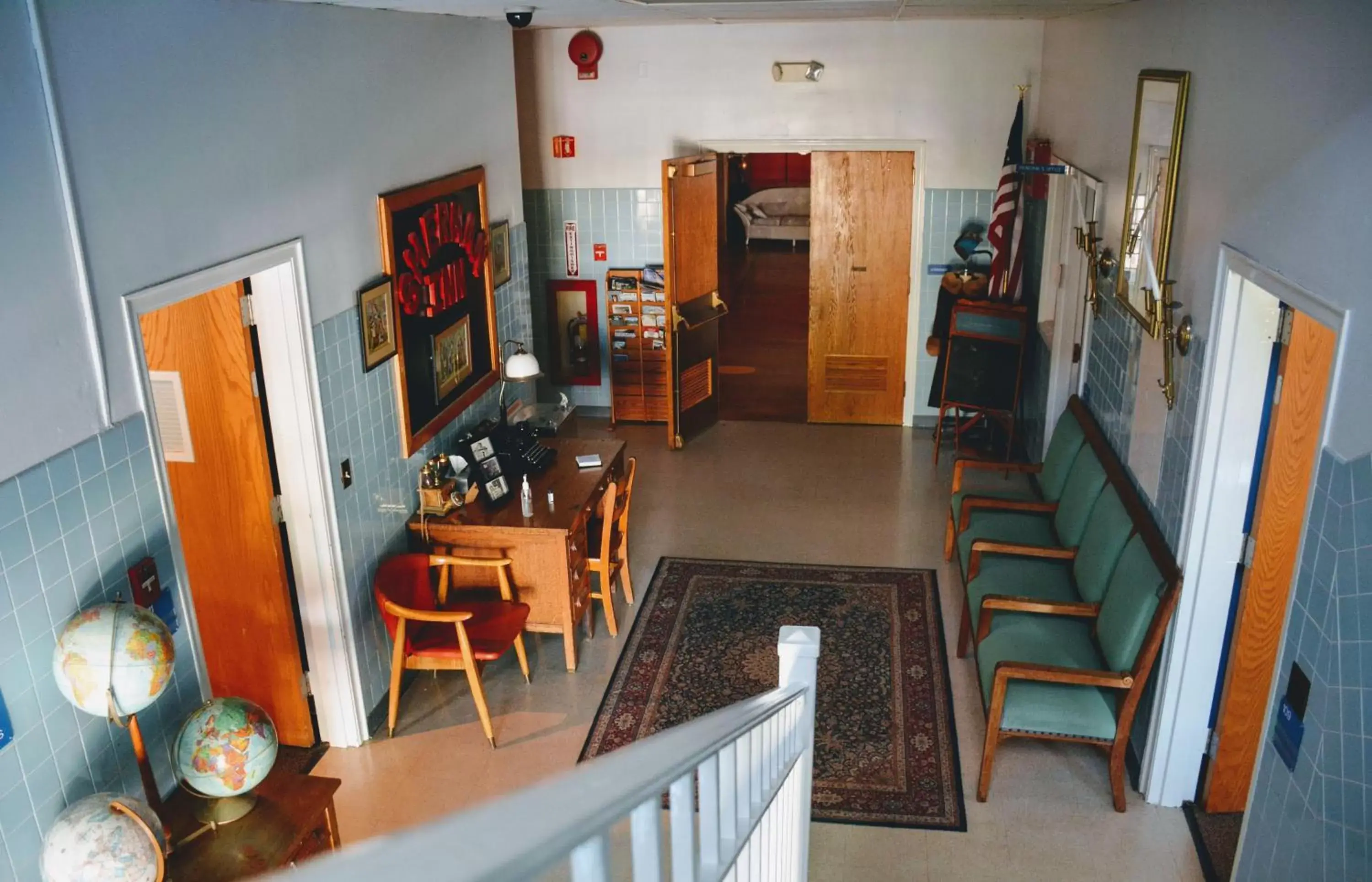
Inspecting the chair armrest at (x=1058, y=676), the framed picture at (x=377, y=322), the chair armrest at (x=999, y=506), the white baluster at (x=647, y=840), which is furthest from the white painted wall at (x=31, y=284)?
the chair armrest at (x=999, y=506)

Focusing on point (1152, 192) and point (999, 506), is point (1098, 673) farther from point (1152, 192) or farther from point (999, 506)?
point (1152, 192)

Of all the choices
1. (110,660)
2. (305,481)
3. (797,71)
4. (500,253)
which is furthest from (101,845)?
(797,71)

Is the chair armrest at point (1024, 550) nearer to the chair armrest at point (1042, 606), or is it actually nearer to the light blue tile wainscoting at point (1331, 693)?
the chair armrest at point (1042, 606)

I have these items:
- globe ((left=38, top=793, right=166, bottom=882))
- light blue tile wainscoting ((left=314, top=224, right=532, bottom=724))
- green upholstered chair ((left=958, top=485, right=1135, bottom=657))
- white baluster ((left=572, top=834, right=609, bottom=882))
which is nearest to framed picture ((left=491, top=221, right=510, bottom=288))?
light blue tile wainscoting ((left=314, top=224, right=532, bottom=724))

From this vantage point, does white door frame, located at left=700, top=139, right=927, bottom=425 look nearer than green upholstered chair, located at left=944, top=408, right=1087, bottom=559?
No

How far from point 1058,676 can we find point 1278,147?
6.65ft

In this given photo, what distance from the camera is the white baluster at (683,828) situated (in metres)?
1.12

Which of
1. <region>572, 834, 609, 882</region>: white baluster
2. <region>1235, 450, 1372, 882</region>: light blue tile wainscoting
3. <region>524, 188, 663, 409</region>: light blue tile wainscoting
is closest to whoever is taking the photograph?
<region>572, 834, 609, 882</region>: white baluster

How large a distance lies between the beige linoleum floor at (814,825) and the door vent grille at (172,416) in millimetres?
1498

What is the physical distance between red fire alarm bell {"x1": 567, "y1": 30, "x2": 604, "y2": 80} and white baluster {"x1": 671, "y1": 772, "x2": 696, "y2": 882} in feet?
25.6

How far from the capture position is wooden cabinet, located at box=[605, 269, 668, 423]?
8609 mm

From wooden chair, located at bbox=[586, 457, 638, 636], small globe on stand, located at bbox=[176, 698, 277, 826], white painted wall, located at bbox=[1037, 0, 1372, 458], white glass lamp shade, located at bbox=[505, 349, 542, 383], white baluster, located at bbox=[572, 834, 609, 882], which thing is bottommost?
wooden chair, located at bbox=[586, 457, 638, 636]

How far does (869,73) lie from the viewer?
26.4 feet

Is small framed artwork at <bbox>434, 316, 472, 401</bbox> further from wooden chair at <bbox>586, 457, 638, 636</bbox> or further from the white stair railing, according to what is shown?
the white stair railing
